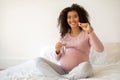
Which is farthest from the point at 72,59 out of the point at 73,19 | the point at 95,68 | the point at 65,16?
the point at 65,16

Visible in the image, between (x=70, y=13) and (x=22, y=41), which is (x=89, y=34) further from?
(x=22, y=41)

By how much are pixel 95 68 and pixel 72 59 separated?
26 centimetres

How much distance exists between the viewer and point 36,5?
2.75m

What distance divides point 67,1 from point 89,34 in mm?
1005

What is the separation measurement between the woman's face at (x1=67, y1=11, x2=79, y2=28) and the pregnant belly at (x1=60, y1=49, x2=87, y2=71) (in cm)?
24

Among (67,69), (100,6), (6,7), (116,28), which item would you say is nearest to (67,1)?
(100,6)

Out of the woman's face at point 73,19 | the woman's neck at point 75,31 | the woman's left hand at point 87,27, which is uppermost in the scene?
the woman's face at point 73,19

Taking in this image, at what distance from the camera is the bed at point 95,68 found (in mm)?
1553

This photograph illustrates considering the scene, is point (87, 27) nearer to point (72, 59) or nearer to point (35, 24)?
point (72, 59)

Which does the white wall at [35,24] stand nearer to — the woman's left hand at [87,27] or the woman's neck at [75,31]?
the woman's neck at [75,31]

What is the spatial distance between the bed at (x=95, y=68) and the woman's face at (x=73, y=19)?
43 centimetres

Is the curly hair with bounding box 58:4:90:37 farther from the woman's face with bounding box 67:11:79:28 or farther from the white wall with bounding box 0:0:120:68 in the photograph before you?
the white wall with bounding box 0:0:120:68

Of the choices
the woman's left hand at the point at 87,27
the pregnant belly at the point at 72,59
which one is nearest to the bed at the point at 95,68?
the pregnant belly at the point at 72,59

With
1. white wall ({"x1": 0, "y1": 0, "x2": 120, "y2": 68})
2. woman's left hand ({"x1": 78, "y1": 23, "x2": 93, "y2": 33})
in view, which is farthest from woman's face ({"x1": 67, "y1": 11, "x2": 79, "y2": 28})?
white wall ({"x1": 0, "y1": 0, "x2": 120, "y2": 68})
